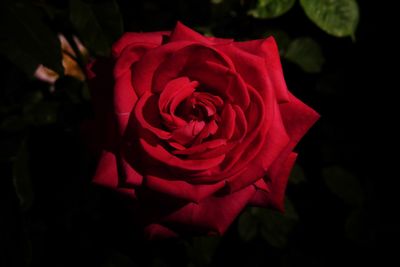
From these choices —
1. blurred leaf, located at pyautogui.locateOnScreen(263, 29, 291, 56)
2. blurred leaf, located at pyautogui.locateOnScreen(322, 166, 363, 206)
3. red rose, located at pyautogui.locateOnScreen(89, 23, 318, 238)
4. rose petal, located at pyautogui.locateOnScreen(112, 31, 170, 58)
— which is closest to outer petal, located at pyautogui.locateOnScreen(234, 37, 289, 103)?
red rose, located at pyautogui.locateOnScreen(89, 23, 318, 238)

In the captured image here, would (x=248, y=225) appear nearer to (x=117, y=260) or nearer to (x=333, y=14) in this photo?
(x=117, y=260)

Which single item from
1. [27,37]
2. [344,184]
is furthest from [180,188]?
[344,184]

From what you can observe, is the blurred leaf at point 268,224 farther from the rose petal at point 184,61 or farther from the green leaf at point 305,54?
the rose petal at point 184,61

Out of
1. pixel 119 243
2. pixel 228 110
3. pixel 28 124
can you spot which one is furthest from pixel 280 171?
pixel 28 124

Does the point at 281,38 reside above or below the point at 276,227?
above

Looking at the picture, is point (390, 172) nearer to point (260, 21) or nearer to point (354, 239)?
point (354, 239)

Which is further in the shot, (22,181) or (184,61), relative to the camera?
(22,181)

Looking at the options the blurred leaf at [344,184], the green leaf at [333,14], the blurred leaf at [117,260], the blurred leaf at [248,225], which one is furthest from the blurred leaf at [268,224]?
the green leaf at [333,14]
